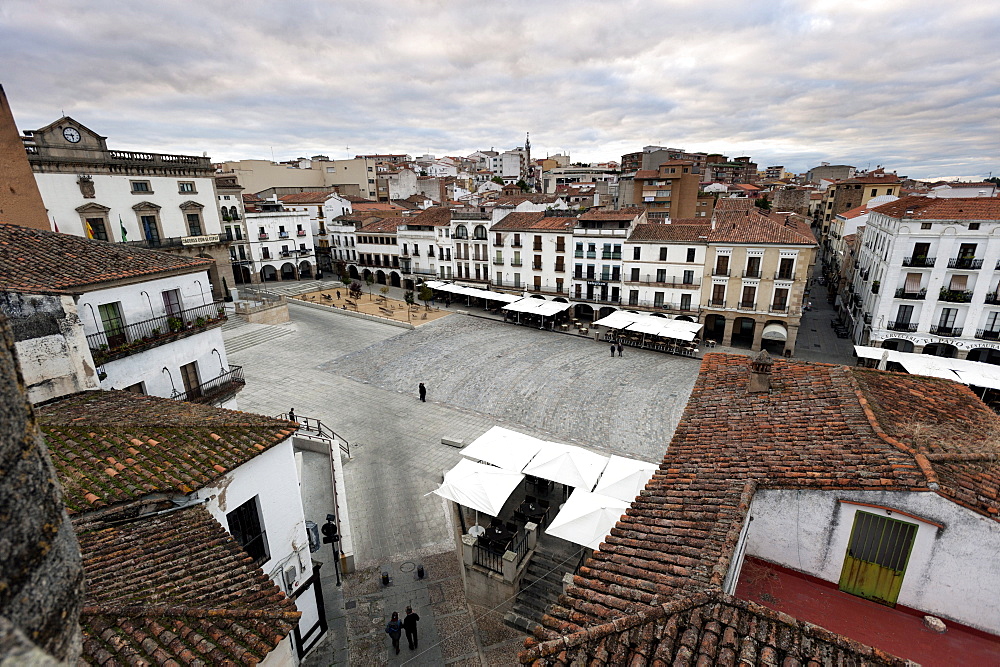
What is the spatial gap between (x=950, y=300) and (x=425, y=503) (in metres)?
35.1

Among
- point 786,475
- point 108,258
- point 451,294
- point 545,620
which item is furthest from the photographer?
point 451,294

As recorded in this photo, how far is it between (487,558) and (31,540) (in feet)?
39.1

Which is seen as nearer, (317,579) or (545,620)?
(545,620)

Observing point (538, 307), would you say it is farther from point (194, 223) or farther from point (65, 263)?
point (65, 263)

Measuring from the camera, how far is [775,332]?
34594mm

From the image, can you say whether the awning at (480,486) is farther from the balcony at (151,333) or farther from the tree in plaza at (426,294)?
the tree in plaza at (426,294)

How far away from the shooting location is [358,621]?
12.7 m

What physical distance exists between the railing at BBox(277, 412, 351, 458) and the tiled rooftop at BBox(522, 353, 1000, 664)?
15715 mm

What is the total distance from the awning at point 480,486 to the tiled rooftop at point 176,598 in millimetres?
7553

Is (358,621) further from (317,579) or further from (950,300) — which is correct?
(950,300)

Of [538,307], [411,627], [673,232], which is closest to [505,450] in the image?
[411,627]

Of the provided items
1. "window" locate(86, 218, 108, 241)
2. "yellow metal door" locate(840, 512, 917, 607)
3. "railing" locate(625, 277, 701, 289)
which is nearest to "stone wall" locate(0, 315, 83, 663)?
"yellow metal door" locate(840, 512, 917, 607)

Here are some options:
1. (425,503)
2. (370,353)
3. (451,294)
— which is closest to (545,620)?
(425,503)

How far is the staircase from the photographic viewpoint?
12.4 m
